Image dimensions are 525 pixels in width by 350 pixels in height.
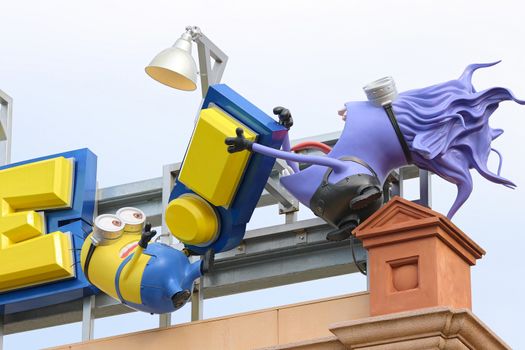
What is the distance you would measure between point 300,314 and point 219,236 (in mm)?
1285

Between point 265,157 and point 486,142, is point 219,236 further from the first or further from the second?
point 486,142

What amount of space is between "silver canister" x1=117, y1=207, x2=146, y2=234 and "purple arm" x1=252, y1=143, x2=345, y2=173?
60.3 inches

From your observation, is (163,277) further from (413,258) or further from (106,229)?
(413,258)

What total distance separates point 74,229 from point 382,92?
3378mm

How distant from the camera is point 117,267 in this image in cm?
1634

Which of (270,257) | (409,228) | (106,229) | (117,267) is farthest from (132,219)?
(409,228)

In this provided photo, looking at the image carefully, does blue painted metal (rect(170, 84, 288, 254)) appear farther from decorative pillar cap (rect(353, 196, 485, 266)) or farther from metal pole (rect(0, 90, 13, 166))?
metal pole (rect(0, 90, 13, 166))

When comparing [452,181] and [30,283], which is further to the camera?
[30,283]

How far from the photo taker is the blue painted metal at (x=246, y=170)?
52.9 ft

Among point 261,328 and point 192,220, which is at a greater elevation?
point 192,220

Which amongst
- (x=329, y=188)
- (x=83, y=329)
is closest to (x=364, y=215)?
(x=329, y=188)

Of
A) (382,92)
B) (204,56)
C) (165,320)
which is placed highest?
(204,56)

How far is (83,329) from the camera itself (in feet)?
56.5

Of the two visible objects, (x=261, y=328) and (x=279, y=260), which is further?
(x=279, y=260)
